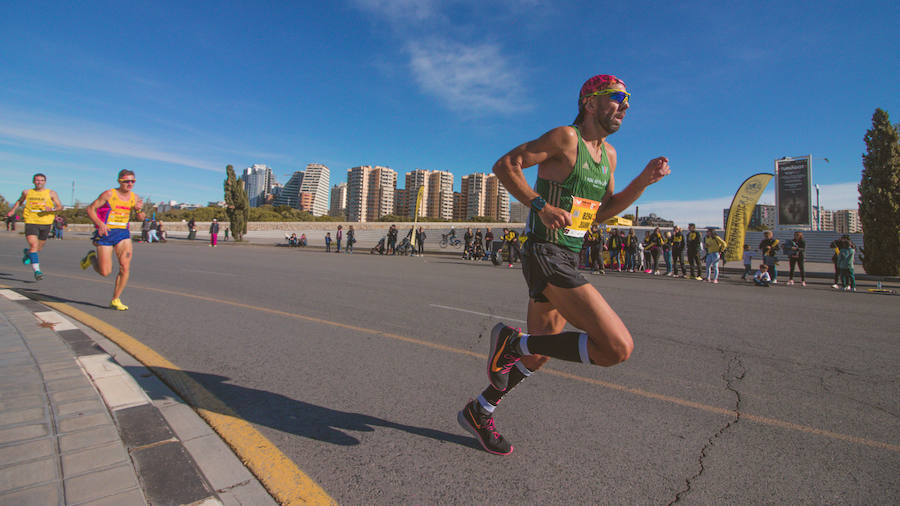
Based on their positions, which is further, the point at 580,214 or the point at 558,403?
the point at 558,403

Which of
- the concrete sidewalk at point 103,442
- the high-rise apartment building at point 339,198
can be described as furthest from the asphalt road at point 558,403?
the high-rise apartment building at point 339,198

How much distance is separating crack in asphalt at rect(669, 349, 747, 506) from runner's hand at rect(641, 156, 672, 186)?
62.0 inches

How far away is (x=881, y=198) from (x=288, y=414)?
24.5 m

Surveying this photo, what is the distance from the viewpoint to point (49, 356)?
3492mm

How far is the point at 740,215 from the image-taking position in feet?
51.2

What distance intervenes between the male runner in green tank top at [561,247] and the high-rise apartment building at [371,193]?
5031 inches

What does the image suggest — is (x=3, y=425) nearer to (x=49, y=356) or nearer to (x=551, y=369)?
(x=49, y=356)

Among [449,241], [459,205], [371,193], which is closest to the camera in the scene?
[449,241]

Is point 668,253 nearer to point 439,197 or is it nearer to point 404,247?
point 404,247

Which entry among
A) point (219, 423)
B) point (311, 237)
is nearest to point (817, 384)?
point (219, 423)

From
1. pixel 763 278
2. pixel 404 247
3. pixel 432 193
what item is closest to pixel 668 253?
pixel 763 278

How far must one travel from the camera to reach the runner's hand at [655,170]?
8.45 ft

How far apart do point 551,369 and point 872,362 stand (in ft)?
11.1

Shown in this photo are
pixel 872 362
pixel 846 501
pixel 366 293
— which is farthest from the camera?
pixel 366 293
